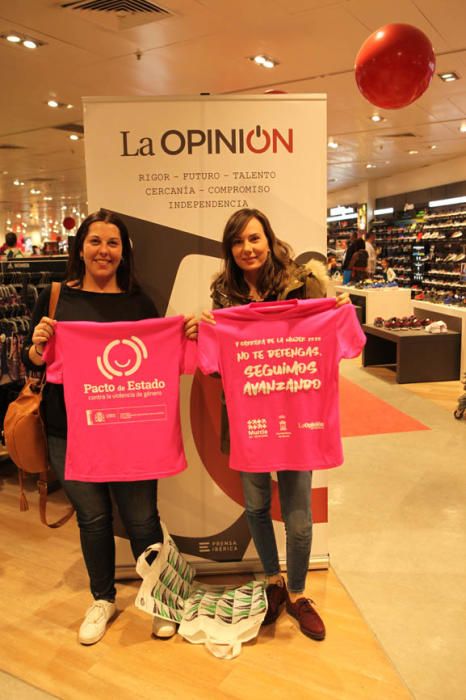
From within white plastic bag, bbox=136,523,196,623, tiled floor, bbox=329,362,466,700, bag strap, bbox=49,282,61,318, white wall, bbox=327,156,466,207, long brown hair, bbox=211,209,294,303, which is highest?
white wall, bbox=327,156,466,207

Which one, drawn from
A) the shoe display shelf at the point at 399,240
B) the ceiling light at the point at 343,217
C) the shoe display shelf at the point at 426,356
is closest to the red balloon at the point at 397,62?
the shoe display shelf at the point at 426,356

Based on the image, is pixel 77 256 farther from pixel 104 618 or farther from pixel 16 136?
pixel 16 136

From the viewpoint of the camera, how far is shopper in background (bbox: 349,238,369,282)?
10945 mm

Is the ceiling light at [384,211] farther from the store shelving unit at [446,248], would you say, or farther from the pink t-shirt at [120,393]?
the pink t-shirt at [120,393]

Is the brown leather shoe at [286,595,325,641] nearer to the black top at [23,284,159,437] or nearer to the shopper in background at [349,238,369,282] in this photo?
the black top at [23,284,159,437]

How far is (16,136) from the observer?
937 cm

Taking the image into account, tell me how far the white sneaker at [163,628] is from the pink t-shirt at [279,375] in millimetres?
756

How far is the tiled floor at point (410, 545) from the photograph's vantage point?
2143 millimetres

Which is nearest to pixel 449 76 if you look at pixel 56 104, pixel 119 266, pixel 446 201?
pixel 56 104

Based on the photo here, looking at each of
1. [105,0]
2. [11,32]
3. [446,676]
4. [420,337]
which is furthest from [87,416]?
[420,337]

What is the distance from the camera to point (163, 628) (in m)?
2.24

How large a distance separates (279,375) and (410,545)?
59.0 inches

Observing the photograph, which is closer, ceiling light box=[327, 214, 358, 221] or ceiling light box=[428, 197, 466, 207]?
ceiling light box=[428, 197, 466, 207]

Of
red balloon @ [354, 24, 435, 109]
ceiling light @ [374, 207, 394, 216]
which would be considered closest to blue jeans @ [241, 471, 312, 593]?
red balloon @ [354, 24, 435, 109]
